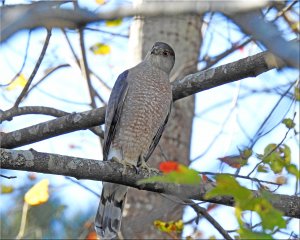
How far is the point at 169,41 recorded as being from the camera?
6.53m

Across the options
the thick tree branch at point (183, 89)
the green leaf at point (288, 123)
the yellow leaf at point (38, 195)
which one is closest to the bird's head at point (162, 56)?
the thick tree branch at point (183, 89)

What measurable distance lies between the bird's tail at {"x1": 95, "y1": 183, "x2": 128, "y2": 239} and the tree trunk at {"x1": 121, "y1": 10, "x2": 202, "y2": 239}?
0.34 meters

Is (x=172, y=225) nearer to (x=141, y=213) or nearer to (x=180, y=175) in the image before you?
(x=141, y=213)

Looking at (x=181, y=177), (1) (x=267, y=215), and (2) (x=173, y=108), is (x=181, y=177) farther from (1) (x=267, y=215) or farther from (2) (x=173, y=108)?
(2) (x=173, y=108)

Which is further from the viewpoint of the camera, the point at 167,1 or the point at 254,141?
the point at 254,141

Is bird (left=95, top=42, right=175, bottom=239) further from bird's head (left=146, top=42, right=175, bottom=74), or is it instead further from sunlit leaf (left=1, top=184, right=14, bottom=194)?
sunlit leaf (left=1, top=184, right=14, bottom=194)

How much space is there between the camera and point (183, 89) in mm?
4312

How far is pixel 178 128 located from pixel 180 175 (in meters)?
4.23

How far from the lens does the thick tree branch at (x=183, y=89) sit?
3846 mm

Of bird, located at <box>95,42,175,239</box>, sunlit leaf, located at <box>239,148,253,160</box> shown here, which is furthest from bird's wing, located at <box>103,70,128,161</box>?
sunlit leaf, located at <box>239,148,253,160</box>

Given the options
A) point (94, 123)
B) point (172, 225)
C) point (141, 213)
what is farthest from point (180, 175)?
point (141, 213)


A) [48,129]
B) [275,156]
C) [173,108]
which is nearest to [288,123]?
[275,156]

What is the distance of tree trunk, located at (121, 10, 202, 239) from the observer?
19.6 ft

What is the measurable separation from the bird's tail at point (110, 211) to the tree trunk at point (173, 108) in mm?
344
